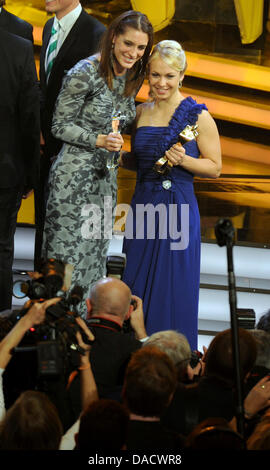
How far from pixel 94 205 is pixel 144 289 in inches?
21.6

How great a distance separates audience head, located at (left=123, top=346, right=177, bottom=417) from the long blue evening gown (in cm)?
176

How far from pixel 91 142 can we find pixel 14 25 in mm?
1012

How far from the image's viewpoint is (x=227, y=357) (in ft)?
8.84

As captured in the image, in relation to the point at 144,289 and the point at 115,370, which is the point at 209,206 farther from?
the point at 115,370

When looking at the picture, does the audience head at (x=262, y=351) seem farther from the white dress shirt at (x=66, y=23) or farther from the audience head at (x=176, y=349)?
the white dress shirt at (x=66, y=23)

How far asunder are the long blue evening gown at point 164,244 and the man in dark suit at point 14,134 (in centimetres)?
59

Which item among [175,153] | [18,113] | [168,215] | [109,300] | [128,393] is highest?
[18,113]

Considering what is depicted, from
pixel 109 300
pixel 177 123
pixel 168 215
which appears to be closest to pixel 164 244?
pixel 168 215

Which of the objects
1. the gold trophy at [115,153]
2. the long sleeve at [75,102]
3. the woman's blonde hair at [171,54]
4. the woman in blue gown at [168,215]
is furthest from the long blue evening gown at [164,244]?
the long sleeve at [75,102]

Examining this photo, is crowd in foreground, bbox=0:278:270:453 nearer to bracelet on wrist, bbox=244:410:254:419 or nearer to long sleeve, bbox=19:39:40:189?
bracelet on wrist, bbox=244:410:254:419

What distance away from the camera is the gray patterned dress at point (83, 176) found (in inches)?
154

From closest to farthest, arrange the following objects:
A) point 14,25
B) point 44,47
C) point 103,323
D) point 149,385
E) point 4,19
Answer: point 149,385, point 103,323, point 4,19, point 14,25, point 44,47

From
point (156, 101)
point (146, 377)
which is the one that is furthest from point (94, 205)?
point (146, 377)

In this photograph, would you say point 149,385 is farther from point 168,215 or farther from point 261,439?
point 168,215
